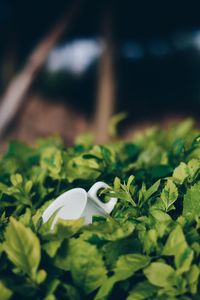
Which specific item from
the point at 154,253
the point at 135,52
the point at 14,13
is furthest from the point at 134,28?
the point at 154,253

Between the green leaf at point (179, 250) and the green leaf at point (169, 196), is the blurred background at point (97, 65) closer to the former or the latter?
the green leaf at point (169, 196)

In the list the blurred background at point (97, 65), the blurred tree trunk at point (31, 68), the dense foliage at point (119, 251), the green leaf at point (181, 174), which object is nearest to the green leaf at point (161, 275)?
the dense foliage at point (119, 251)

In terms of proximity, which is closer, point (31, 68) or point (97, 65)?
point (31, 68)

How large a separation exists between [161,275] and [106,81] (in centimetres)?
550

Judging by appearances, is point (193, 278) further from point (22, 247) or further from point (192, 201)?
point (22, 247)

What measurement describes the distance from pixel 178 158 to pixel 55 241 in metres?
0.73

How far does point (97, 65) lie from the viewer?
8.12m

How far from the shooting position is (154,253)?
A: 125 centimetres

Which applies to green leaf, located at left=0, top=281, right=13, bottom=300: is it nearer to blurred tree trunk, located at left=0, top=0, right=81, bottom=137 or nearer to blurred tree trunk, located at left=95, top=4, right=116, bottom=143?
blurred tree trunk, located at left=0, top=0, right=81, bottom=137

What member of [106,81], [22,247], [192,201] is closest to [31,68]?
[106,81]

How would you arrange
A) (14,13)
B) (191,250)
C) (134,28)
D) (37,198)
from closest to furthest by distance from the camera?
1. (191,250)
2. (37,198)
3. (14,13)
4. (134,28)

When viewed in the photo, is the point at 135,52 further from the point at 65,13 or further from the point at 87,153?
the point at 87,153

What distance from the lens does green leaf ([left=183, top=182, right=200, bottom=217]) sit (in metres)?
1.33

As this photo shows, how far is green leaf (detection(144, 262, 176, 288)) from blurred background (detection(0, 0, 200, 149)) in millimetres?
6496
